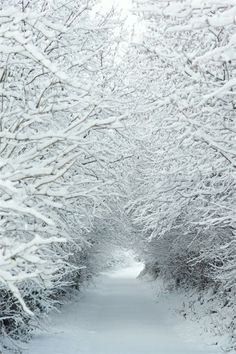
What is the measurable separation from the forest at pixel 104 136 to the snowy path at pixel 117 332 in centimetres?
89

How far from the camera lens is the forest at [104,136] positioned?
488cm

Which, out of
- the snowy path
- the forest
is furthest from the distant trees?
the snowy path

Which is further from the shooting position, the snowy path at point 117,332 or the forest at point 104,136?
the snowy path at point 117,332

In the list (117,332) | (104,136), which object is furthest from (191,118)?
(117,332)

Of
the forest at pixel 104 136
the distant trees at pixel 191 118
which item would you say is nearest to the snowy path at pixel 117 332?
the forest at pixel 104 136

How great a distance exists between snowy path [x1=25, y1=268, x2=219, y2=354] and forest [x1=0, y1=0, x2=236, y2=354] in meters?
0.89

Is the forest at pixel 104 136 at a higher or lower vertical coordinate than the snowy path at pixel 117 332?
higher

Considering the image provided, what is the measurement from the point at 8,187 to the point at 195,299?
1771 cm

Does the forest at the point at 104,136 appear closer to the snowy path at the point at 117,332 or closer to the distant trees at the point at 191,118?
the distant trees at the point at 191,118

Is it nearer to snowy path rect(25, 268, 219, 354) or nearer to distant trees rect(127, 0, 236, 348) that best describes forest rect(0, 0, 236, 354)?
distant trees rect(127, 0, 236, 348)

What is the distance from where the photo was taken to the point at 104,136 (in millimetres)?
13672

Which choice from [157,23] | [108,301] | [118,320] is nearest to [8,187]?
[157,23]

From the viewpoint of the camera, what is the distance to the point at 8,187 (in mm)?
4047

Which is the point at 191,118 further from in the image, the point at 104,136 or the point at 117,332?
the point at 117,332
